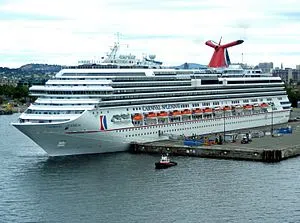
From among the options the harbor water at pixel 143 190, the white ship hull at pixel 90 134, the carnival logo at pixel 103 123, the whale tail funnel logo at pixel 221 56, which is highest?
the whale tail funnel logo at pixel 221 56

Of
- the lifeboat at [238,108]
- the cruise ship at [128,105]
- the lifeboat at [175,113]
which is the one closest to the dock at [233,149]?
the cruise ship at [128,105]

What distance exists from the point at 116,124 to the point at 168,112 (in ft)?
23.5

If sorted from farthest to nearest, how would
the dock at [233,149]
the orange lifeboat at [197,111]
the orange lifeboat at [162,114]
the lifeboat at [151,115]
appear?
the orange lifeboat at [197,111]
the orange lifeboat at [162,114]
the lifeboat at [151,115]
the dock at [233,149]

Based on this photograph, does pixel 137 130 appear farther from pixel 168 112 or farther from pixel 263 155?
pixel 263 155

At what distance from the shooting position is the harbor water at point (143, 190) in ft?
108

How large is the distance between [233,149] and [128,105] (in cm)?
971

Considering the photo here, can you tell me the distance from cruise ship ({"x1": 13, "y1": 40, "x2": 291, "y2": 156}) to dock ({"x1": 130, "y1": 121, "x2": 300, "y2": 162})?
1.72m

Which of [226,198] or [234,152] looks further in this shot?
[234,152]

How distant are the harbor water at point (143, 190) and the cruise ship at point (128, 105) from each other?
6.21 feet

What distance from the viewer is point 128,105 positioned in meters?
53.7

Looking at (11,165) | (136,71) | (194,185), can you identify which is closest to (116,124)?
(136,71)

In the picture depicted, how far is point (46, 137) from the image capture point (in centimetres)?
4862

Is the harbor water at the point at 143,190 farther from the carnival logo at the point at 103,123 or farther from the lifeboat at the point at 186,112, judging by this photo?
the lifeboat at the point at 186,112

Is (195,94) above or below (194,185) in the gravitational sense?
above
